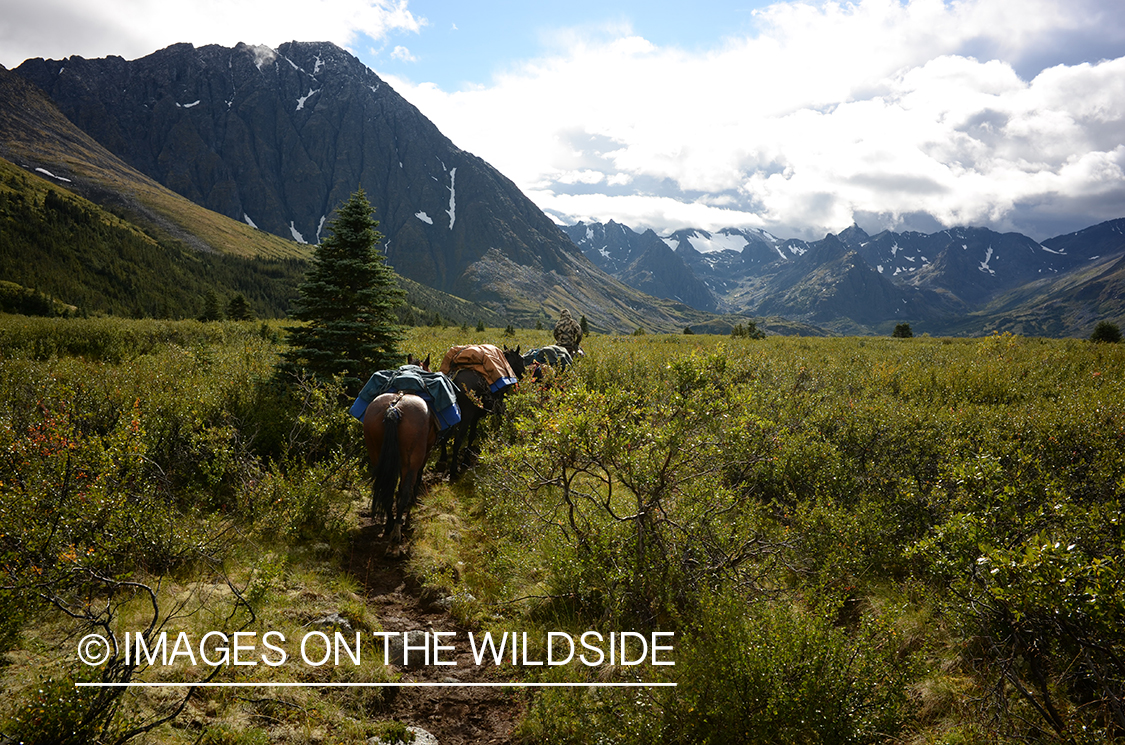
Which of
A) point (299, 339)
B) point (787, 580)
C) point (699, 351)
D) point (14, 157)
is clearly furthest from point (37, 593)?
point (14, 157)

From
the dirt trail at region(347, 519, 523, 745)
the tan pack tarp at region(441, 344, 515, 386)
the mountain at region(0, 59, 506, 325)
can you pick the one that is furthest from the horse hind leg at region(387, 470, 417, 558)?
the mountain at region(0, 59, 506, 325)

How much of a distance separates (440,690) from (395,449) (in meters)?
3.42

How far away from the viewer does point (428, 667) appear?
4.77 metres

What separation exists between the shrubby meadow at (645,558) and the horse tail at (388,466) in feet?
2.23

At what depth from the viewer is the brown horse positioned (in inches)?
270

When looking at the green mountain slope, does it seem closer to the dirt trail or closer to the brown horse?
the brown horse

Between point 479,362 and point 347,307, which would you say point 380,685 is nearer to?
point 479,362

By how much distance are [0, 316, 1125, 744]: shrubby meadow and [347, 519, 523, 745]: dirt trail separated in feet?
0.74

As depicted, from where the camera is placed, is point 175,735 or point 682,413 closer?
point 175,735

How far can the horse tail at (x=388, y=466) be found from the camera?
270 inches

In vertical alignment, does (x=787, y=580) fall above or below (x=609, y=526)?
below

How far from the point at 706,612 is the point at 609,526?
1519 mm

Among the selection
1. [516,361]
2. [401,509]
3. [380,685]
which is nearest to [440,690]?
[380,685]

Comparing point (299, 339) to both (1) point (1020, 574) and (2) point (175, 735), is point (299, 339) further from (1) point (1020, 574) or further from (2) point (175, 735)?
(1) point (1020, 574)
